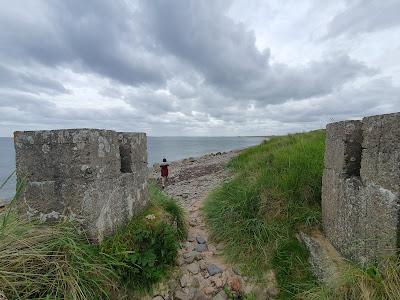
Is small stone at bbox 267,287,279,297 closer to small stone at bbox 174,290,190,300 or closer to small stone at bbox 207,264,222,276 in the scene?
small stone at bbox 207,264,222,276

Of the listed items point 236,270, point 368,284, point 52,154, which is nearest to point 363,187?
point 368,284

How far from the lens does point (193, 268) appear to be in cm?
412

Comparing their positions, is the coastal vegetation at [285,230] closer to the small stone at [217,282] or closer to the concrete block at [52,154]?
the small stone at [217,282]

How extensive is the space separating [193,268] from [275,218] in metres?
1.62

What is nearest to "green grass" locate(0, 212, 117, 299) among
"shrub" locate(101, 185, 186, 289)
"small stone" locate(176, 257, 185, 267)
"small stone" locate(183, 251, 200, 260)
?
"shrub" locate(101, 185, 186, 289)

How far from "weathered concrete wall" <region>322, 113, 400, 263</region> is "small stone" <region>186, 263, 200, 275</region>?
6.65 ft

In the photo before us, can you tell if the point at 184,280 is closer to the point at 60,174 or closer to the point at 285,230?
the point at 285,230

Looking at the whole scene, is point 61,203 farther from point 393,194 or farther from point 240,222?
point 393,194

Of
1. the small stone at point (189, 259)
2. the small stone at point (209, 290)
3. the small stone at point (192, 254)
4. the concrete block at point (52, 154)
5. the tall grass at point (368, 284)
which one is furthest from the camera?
the small stone at point (192, 254)

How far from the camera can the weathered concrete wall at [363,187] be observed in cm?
273

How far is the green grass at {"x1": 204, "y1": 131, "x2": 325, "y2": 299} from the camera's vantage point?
391 centimetres


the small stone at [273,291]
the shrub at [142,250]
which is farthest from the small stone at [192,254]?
the small stone at [273,291]

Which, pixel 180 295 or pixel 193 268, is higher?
pixel 193 268

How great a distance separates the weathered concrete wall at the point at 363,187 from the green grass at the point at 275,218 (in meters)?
0.58
